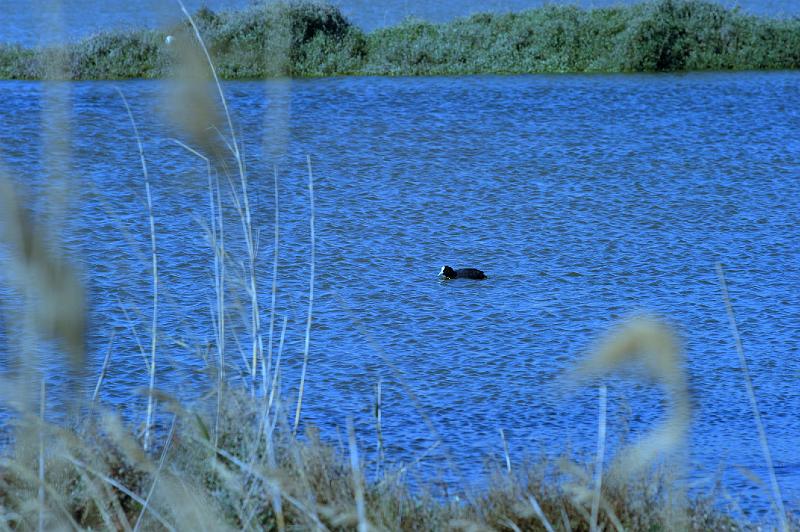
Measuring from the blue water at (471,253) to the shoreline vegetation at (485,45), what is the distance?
2774mm

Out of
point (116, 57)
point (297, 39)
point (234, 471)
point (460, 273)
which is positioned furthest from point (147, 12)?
point (234, 471)

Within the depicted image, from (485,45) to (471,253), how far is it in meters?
11.6

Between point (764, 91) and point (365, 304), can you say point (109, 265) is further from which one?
point (764, 91)

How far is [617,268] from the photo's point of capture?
26.0 feet

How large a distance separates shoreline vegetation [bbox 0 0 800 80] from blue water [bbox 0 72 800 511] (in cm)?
277

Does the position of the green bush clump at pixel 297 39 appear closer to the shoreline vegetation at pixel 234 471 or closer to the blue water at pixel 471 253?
the blue water at pixel 471 253

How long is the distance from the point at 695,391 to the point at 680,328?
1038 mm

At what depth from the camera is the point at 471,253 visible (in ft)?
27.2

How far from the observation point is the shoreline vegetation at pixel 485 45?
18.1m

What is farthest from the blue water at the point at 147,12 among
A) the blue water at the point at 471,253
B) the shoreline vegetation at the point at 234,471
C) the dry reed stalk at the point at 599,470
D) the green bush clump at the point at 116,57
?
the dry reed stalk at the point at 599,470

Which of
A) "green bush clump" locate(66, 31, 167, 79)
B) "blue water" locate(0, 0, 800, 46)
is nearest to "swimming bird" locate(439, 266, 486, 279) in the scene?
"blue water" locate(0, 0, 800, 46)

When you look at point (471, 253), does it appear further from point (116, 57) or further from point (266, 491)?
point (116, 57)

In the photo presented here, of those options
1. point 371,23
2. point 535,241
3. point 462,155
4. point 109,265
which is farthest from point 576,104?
point 371,23

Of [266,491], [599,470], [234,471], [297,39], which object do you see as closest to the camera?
[599,470]
